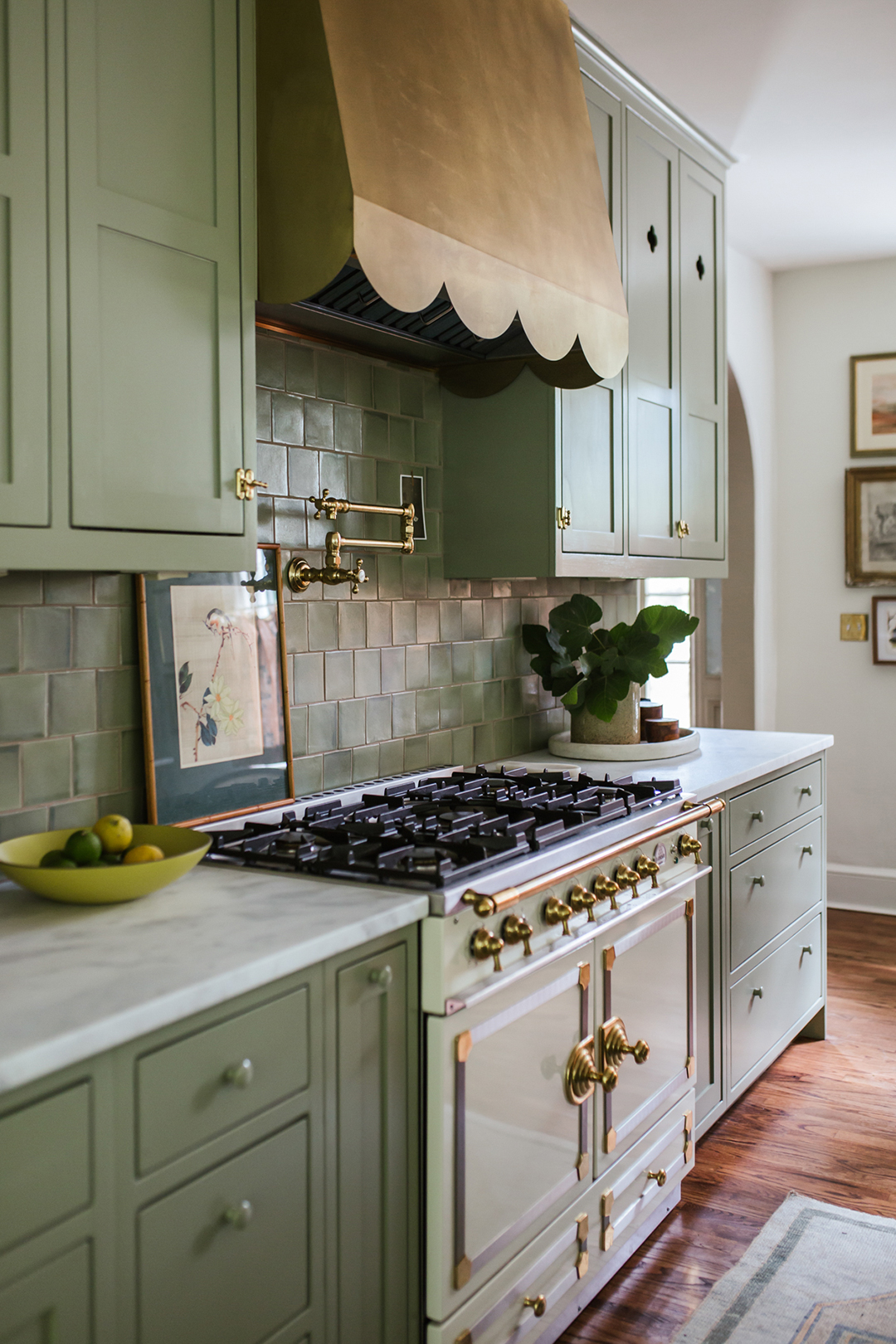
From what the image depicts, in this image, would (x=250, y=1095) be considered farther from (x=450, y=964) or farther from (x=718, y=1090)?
(x=718, y=1090)

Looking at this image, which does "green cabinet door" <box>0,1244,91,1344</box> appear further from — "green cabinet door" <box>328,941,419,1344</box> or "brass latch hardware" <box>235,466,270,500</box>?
"brass latch hardware" <box>235,466,270,500</box>

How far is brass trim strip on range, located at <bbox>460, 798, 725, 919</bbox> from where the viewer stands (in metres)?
1.78

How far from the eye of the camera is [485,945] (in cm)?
181

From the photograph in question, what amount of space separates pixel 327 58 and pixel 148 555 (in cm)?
89

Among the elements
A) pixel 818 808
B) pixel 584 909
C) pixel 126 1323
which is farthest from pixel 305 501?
pixel 818 808

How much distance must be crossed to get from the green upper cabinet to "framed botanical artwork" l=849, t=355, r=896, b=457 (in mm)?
4031

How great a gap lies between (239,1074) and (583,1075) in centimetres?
95

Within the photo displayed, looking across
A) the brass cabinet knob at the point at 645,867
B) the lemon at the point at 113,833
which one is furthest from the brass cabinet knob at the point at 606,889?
the lemon at the point at 113,833

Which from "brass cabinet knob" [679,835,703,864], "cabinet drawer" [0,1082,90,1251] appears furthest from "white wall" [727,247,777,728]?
"cabinet drawer" [0,1082,90,1251]

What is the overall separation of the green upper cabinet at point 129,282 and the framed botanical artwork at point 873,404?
4031mm

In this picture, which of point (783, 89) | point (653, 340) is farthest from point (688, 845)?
point (783, 89)

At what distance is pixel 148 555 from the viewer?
5.54 feet

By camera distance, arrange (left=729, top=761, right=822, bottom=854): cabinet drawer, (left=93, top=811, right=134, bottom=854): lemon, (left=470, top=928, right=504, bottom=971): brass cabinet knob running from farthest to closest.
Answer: (left=729, top=761, right=822, bottom=854): cabinet drawer, (left=470, top=928, right=504, bottom=971): brass cabinet knob, (left=93, top=811, right=134, bottom=854): lemon

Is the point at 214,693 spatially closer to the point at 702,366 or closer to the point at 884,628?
the point at 702,366
